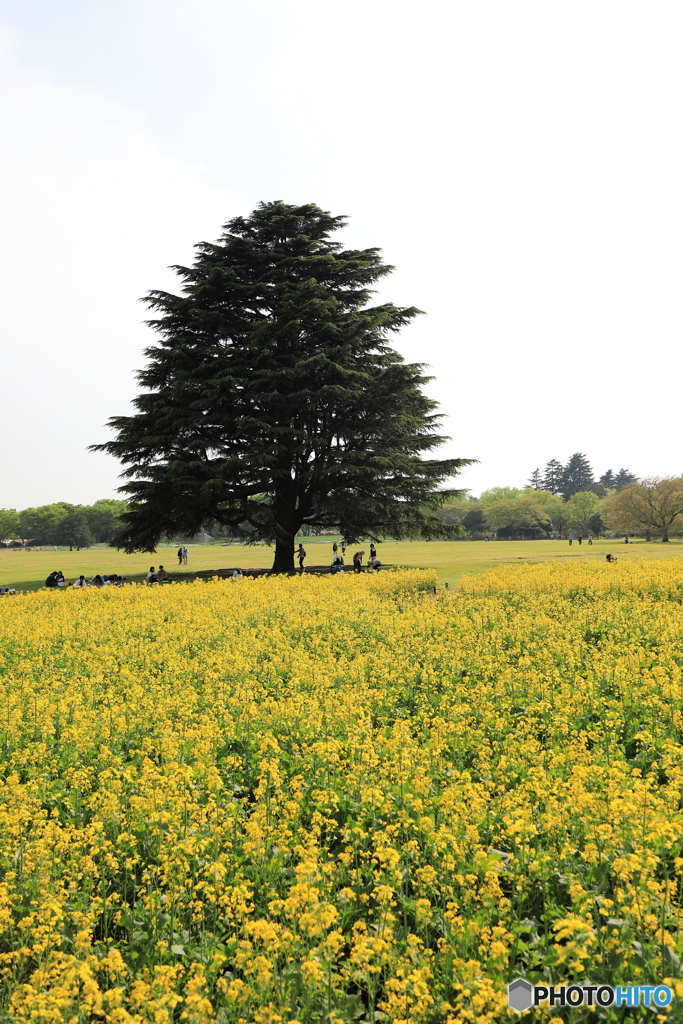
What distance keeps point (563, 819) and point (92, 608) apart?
1256cm

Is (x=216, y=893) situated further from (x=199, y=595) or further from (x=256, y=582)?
(x=256, y=582)

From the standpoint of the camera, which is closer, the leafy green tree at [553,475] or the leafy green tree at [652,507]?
the leafy green tree at [652,507]

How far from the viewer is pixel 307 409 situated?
2734cm

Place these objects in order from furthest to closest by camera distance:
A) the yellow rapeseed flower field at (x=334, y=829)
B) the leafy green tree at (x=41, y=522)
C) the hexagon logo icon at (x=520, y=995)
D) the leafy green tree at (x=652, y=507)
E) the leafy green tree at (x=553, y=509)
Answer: the leafy green tree at (x=553, y=509), the leafy green tree at (x=41, y=522), the leafy green tree at (x=652, y=507), the yellow rapeseed flower field at (x=334, y=829), the hexagon logo icon at (x=520, y=995)

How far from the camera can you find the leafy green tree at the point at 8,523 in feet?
388

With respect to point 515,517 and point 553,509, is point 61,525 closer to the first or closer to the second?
point 515,517

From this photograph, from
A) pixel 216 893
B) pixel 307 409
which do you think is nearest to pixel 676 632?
pixel 216 893

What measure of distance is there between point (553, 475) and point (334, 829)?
169 meters

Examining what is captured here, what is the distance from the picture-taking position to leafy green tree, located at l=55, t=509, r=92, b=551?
10275cm

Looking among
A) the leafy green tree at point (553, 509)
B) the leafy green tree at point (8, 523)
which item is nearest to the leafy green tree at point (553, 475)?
the leafy green tree at point (553, 509)

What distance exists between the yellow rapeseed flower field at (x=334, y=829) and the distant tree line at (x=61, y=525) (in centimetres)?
10240

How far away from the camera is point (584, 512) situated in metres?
106

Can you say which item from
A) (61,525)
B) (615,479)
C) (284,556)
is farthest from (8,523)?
(615,479)

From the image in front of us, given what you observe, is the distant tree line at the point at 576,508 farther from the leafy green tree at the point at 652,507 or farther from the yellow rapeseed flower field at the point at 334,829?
the yellow rapeseed flower field at the point at 334,829
